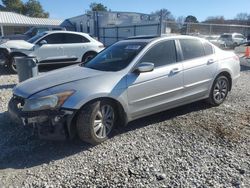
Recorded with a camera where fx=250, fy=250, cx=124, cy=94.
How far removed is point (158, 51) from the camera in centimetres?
458

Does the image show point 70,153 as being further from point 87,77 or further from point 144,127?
point 144,127

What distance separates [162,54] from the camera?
462cm

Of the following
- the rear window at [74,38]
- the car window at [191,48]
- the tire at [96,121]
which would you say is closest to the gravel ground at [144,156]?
the tire at [96,121]

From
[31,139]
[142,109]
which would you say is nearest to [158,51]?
[142,109]

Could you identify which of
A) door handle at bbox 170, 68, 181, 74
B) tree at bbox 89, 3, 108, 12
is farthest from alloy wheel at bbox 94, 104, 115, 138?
tree at bbox 89, 3, 108, 12

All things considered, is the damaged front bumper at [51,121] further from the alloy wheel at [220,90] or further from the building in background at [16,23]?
the building in background at [16,23]

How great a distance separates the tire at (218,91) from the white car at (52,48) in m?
5.15

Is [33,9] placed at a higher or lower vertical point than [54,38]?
higher

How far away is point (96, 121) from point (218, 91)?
3.13m

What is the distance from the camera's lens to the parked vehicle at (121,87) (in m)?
3.57

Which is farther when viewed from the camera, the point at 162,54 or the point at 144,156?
the point at 162,54

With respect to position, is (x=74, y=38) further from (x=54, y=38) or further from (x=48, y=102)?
(x=48, y=102)

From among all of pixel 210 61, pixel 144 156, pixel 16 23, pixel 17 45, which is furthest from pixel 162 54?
pixel 16 23

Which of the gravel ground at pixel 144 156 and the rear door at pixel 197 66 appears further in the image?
the rear door at pixel 197 66
